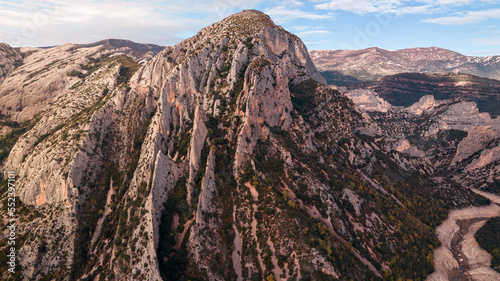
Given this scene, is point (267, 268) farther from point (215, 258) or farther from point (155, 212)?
point (155, 212)

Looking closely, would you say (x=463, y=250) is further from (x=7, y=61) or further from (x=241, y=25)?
(x=7, y=61)

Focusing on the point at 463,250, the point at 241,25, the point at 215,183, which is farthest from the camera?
the point at 241,25

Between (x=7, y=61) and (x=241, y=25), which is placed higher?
(x=241, y=25)

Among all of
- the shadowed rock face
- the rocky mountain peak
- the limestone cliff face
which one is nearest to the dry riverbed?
the shadowed rock face

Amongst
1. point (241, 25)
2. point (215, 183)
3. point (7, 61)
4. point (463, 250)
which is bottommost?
point (463, 250)

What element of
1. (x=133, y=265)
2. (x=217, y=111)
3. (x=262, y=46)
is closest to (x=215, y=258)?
(x=133, y=265)

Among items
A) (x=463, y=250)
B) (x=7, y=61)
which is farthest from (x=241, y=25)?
(x=7, y=61)
